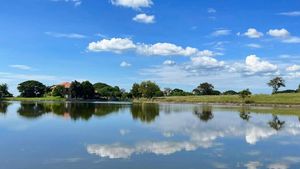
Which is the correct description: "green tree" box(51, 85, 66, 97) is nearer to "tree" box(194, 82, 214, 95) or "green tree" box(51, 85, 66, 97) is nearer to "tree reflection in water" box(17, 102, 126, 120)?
"tree" box(194, 82, 214, 95)

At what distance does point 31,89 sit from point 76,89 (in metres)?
33.6

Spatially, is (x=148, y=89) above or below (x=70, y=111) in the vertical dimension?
above

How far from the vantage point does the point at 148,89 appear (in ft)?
532

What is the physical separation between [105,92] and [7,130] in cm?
16117

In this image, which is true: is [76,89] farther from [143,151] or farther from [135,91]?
[143,151]

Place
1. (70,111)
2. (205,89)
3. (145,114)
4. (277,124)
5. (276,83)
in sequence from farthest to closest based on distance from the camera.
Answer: (205,89) → (276,83) → (70,111) → (145,114) → (277,124)

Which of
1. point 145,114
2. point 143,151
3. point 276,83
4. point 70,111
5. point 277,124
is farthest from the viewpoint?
point 276,83

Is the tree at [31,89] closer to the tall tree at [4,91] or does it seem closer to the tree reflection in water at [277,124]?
the tall tree at [4,91]

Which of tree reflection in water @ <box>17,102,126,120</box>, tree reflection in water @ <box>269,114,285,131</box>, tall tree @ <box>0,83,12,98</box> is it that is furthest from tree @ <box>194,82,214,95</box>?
tree reflection in water @ <box>269,114,285,131</box>

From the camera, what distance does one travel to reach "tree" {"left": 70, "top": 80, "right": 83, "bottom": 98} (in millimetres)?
151375

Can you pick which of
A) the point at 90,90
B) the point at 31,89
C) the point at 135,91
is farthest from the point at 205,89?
the point at 31,89

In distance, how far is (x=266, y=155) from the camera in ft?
64.6

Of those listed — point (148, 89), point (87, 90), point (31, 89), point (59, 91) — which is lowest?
point (59, 91)

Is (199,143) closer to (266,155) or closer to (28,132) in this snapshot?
(266,155)
